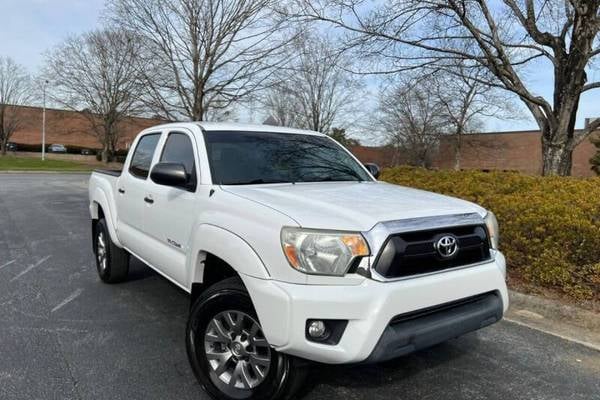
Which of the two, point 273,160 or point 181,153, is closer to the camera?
point 273,160

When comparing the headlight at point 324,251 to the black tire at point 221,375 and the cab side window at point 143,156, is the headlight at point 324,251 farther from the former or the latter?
the cab side window at point 143,156

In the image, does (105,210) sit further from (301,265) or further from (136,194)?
(301,265)

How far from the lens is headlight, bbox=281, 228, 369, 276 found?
269 cm

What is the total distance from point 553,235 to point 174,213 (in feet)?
13.4

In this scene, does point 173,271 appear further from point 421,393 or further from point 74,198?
point 74,198

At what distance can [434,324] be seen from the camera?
9.35ft

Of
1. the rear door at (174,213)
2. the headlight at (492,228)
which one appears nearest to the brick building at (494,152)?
the rear door at (174,213)

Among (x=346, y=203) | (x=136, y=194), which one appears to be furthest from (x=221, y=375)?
(x=136, y=194)

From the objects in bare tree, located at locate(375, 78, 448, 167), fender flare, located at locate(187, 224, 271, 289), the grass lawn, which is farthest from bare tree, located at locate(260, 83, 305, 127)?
fender flare, located at locate(187, 224, 271, 289)

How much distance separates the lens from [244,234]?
9.86 ft

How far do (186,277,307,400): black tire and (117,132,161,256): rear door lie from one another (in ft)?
5.15

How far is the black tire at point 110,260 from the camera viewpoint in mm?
5602

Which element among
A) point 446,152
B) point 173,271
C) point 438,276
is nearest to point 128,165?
point 173,271

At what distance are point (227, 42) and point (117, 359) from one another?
13995mm
